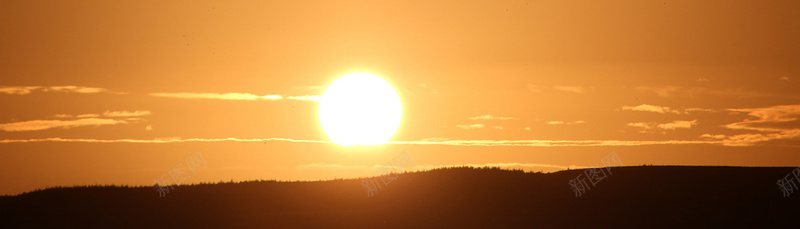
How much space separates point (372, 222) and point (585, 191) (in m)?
11.2

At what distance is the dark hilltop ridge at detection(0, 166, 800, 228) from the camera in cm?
3161

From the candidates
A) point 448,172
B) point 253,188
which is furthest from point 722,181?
point 253,188

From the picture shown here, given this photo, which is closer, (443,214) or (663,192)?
(443,214)

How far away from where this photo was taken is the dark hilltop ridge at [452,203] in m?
31.6

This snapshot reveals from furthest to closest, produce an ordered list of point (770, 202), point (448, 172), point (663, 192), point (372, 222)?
1. point (448, 172)
2. point (663, 192)
3. point (770, 202)
4. point (372, 222)

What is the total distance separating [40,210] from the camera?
3500cm

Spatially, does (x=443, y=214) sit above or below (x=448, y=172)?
below

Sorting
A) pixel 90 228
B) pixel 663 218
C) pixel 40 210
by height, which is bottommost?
pixel 663 218

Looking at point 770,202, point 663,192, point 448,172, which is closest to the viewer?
point 770,202

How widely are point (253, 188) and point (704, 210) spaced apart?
1928 cm

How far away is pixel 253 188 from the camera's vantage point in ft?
127

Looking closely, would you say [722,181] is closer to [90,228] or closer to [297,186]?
[297,186]

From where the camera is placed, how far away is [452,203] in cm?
3519

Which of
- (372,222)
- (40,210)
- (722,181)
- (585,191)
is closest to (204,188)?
(40,210)
